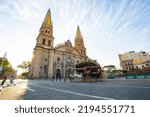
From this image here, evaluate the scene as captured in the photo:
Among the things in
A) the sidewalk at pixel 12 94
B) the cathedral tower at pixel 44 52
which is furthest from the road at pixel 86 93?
the cathedral tower at pixel 44 52

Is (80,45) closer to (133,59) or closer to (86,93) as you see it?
(133,59)

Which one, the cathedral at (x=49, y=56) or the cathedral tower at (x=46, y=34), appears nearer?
the cathedral at (x=49, y=56)

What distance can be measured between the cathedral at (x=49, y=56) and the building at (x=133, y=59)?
1215 inches

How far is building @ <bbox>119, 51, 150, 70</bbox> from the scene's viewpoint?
65.2 m

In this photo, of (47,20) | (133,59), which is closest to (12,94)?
(47,20)

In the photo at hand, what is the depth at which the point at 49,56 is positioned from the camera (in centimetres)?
4391

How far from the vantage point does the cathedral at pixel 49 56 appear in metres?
40.5

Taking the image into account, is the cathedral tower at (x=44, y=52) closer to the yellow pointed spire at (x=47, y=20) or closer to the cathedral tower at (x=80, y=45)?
the yellow pointed spire at (x=47, y=20)

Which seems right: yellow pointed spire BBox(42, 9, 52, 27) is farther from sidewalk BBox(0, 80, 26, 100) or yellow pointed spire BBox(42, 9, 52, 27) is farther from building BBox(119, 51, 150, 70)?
building BBox(119, 51, 150, 70)

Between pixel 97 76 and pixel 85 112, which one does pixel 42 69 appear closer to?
pixel 97 76

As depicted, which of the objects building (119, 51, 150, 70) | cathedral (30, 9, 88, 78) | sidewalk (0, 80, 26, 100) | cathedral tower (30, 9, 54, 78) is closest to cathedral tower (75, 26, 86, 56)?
cathedral (30, 9, 88, 78)

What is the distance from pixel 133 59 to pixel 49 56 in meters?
47.9

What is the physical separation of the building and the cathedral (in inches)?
1215

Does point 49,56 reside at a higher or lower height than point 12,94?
higher
